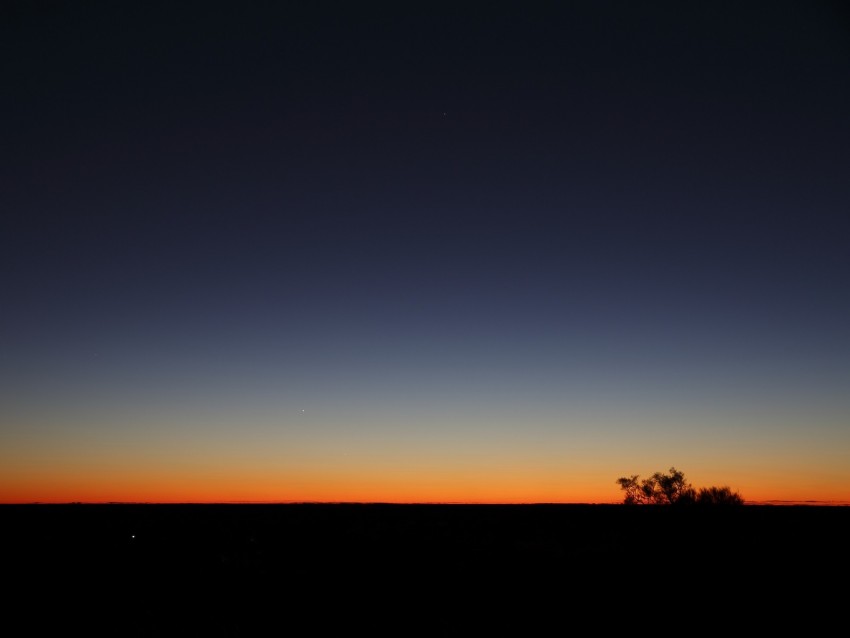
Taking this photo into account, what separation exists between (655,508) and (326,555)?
22.7 metres

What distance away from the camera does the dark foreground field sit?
13305 mm

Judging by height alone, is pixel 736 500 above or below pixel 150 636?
above

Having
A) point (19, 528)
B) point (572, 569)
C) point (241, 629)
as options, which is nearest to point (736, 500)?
point (572, 569)

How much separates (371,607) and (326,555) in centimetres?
897

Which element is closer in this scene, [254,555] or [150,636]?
[150,636]

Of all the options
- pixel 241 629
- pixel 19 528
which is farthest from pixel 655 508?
pixel 19 528

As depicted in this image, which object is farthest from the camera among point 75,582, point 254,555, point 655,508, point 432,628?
point 655,508

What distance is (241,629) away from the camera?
515 inches

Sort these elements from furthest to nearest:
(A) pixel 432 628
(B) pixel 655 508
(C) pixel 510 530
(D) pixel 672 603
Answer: (B) pixel 655 508 < (C) pixel 510 530 < (D) pixel 672 603 < (A) pixel 432 628

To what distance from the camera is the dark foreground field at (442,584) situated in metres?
13.3

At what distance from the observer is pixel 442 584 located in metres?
17.1

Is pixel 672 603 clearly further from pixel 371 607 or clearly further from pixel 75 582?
pixel 75 582

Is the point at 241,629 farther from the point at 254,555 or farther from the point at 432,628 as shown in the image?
the point at 254,555

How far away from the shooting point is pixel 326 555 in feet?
76.2
